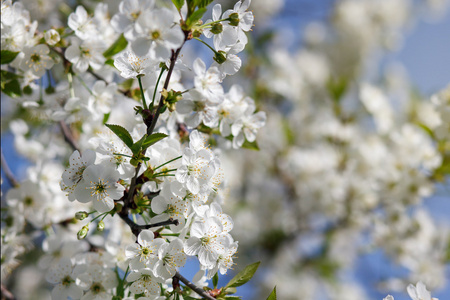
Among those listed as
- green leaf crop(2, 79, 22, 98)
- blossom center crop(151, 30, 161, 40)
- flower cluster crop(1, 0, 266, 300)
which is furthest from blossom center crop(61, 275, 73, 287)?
blossom center crop(151, 30, 161, 40)

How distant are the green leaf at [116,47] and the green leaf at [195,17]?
394 millimetres

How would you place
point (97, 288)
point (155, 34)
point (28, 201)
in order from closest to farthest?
point (155, 34) < point (97, 288) < point (28, 201)

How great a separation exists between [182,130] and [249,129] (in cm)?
19

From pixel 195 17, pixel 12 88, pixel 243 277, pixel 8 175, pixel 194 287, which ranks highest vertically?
pixel 195 17

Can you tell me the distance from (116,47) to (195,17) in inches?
17.1

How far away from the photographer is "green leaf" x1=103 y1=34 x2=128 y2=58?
3.74 feet

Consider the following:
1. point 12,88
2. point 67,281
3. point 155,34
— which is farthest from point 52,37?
point 67,281

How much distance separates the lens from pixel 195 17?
31.2 inches

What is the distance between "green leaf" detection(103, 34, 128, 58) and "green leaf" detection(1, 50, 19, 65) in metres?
0.24

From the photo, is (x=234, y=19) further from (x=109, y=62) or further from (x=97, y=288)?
(x=97, y=288)

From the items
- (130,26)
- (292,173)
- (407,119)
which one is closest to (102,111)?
(130,26)

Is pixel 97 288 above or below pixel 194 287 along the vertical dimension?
below

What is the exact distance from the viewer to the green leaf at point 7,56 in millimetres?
1069

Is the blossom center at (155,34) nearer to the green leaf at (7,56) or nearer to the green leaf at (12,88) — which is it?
the green leaf at (7,56)
